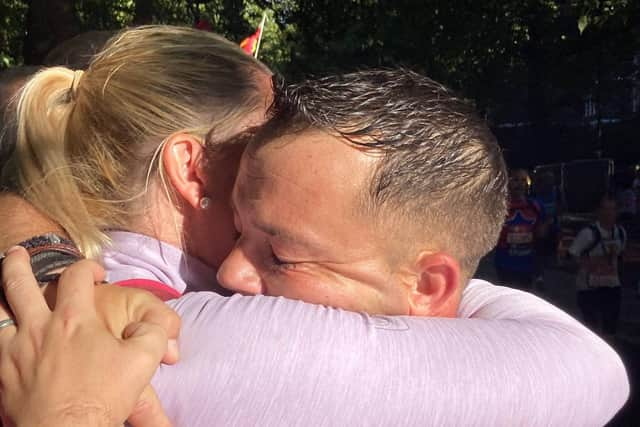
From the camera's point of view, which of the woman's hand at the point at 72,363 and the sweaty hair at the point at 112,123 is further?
the sweaty hair at the point at 112,123

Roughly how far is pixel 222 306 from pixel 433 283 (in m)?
0.42

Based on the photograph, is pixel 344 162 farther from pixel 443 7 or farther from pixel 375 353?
pixel 443 7

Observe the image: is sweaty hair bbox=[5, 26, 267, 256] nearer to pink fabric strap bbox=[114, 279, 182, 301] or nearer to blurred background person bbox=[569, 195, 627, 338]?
pink fabric strap bbox=[114, 279, 182, 301]

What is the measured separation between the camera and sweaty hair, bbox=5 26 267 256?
1.64 metres

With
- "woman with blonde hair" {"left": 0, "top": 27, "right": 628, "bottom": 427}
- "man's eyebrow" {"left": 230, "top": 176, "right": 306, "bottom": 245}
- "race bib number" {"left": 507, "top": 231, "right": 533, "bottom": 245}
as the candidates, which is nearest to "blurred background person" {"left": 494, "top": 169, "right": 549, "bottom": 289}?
"race bib number" {"left": 507, "top": 231, "right": 533, "bottom": 245}

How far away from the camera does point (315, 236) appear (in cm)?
141

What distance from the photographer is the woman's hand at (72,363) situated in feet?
3.51

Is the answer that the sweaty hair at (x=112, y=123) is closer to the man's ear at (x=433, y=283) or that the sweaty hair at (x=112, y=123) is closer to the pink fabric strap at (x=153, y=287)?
the pink fabric strap at (x=153, y=287)

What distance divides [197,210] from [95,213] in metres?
0.21

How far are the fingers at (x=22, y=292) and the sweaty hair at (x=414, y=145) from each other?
19.8 inches

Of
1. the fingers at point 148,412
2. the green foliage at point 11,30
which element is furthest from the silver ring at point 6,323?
the green foliage at point 11,30

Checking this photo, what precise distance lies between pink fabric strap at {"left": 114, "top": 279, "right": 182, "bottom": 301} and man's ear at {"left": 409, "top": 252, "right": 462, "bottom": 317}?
0.43 metres

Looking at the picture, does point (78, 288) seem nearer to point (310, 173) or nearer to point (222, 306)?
point (222, 306)

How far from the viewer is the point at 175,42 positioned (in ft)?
6.04
